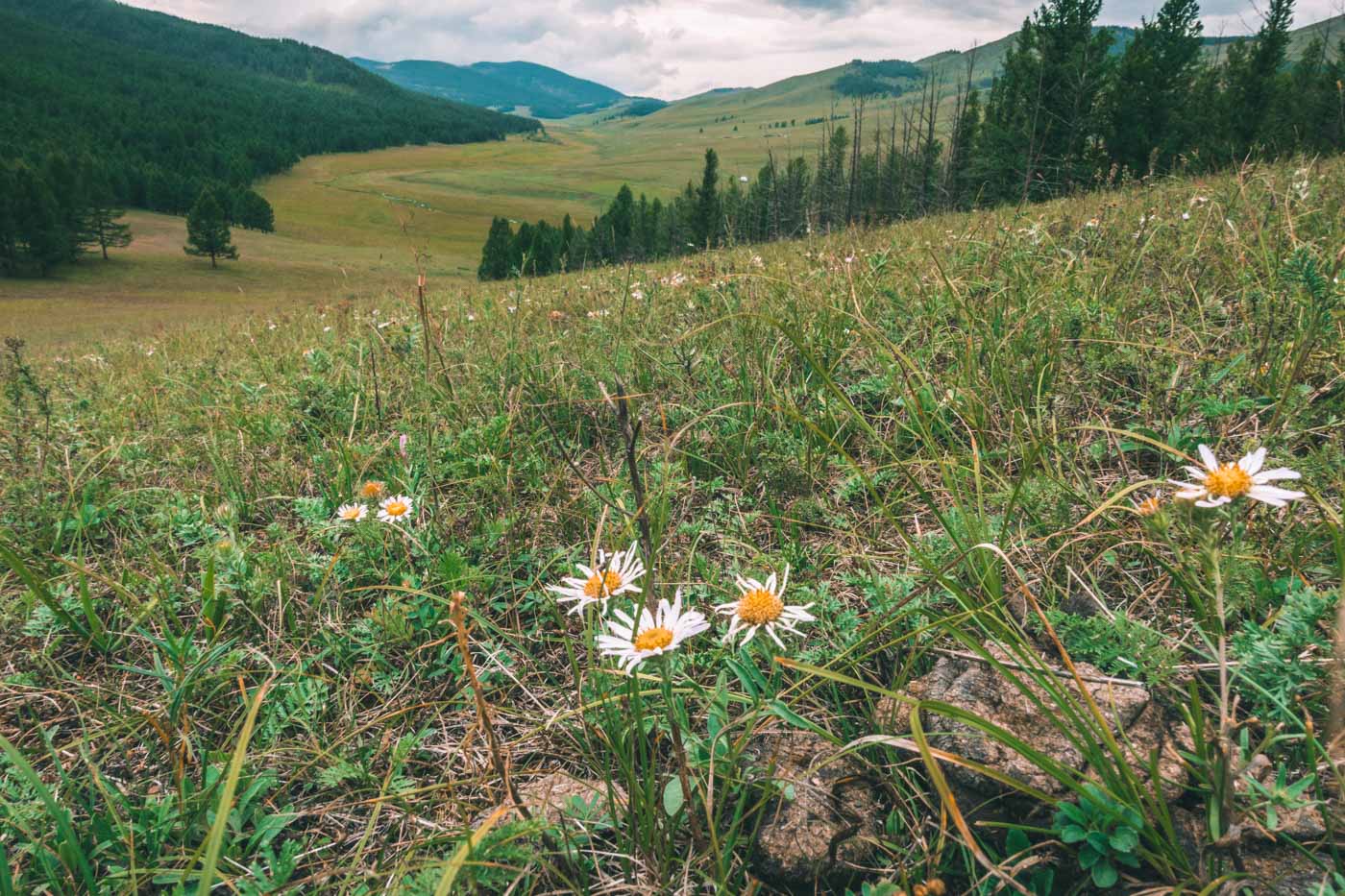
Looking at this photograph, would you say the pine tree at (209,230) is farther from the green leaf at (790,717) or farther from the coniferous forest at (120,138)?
the green leaf at (790,717)

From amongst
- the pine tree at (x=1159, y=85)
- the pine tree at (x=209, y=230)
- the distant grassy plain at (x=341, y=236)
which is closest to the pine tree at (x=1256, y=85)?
the pine tree at (x=1159, y=85)

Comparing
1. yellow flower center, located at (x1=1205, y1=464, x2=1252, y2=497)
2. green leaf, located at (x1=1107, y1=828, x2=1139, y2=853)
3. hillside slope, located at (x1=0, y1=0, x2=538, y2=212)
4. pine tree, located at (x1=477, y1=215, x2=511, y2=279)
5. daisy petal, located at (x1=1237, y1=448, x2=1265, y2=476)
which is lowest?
green leaf, located at (x1=1107, y1=828, x2=1139, y2=853)

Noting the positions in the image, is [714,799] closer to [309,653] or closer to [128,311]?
[309,653]

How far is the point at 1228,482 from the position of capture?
106 cm

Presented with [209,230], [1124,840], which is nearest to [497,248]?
[209,230]

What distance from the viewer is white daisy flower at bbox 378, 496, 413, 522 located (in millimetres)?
1925

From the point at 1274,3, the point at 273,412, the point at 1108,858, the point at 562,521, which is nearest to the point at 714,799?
the point at 1108,858

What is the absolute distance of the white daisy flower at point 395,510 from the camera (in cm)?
192

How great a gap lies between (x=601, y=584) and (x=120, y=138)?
515 ft

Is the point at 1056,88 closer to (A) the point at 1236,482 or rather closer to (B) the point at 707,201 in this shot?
(B) the point at 707,201

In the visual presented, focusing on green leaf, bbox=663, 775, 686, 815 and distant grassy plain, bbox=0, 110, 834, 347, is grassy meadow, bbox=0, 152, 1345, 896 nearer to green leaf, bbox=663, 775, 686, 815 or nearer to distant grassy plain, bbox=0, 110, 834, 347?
green leaf, bbox=663, 775, 686, 815

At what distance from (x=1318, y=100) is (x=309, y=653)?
4784 centimetres

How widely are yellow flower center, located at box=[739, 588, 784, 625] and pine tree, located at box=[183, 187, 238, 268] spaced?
72977 mm

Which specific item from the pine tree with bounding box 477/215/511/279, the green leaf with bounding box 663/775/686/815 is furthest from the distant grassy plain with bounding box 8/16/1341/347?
the pine tree with bounding box 477/215/511/279
